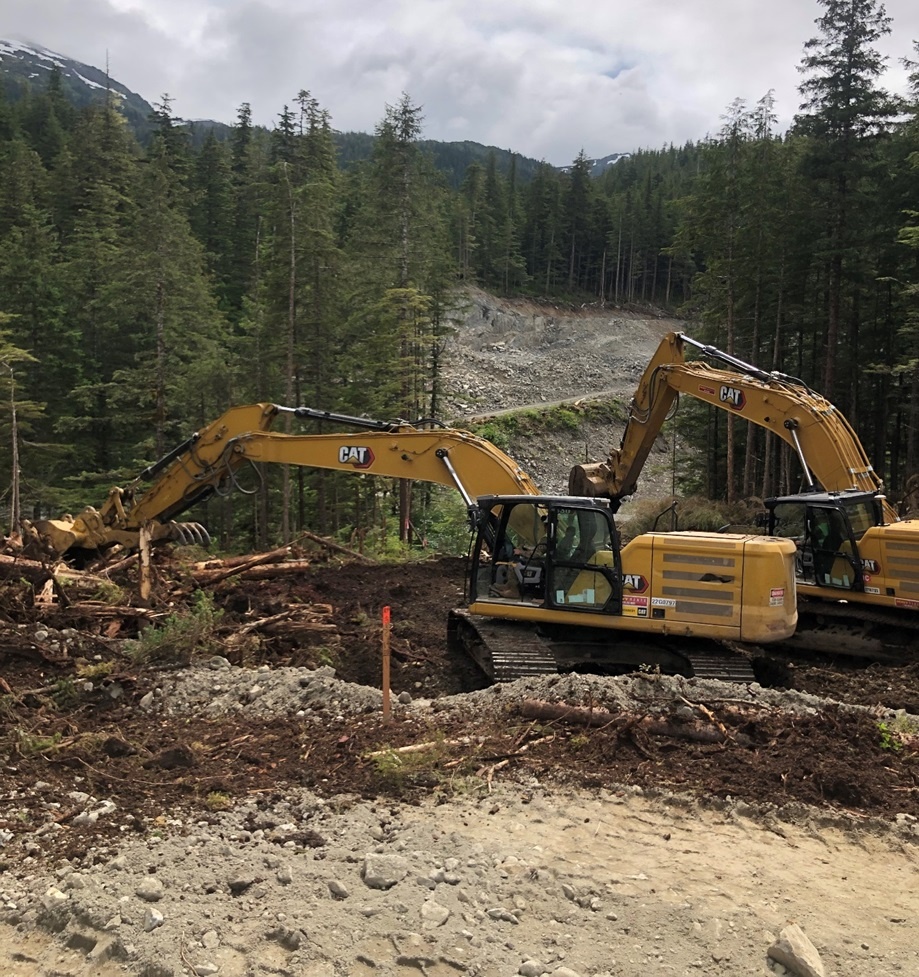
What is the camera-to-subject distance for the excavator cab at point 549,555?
9.46m

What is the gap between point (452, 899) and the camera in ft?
15.5

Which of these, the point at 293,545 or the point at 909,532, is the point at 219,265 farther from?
the point at 909,532

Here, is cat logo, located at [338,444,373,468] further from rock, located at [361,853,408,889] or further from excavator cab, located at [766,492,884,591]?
rock, located at [361,853,408,889]

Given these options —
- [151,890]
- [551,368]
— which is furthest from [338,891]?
[551,368]

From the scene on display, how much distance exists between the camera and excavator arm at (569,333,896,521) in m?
12.2

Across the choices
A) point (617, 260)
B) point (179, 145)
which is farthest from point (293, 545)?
point (617, 260)

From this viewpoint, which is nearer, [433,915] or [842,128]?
[433,915]

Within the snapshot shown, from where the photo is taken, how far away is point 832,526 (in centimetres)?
1173

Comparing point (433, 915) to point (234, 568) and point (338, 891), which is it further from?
point (234, 568)

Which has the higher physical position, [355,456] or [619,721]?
[355,456]

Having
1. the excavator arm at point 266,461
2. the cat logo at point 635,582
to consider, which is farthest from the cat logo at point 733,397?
the cat logo at point 635,582

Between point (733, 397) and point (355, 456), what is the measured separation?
6.28 metres

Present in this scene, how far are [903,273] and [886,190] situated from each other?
8.75 ft

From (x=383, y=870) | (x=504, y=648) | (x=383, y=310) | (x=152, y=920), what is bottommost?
(x=152, y=920)
